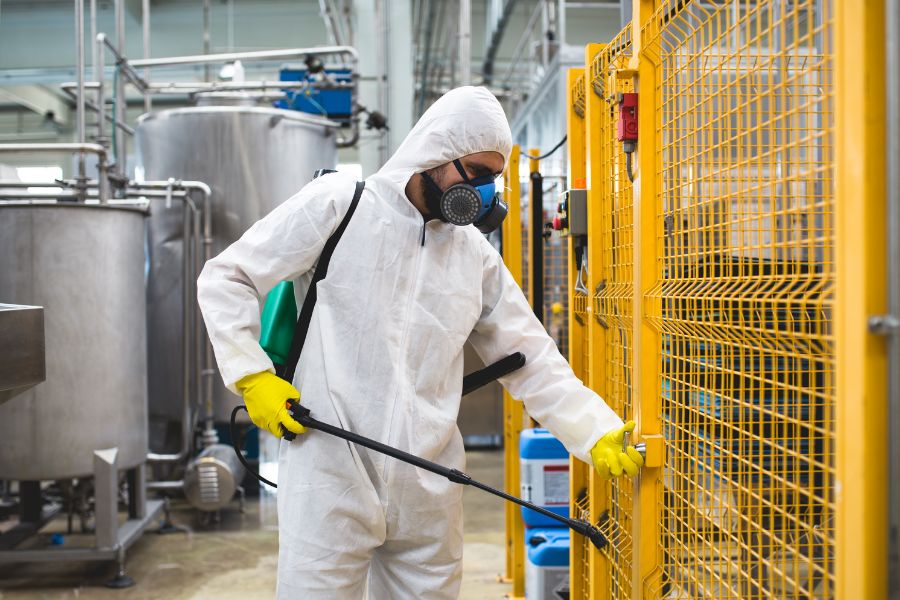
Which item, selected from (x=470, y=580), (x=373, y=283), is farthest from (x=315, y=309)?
(x=470, y=580)

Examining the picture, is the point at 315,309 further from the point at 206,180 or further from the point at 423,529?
the point at 206,180

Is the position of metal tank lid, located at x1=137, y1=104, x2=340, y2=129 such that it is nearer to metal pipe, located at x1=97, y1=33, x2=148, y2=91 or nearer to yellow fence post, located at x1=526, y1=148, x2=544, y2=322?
metal pipe, located at x1=97, y1=33, x2=148, y2=91

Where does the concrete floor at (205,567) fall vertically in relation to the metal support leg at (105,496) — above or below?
below

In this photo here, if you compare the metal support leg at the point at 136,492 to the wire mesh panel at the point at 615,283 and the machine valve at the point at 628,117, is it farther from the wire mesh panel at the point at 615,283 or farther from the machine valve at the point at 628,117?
the machine valve at the point at 628,117

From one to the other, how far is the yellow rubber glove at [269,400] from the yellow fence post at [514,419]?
1485mm

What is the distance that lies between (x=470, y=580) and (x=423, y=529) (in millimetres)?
1781

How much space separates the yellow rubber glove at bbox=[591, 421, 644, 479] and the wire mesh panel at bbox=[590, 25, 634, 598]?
0.52ft

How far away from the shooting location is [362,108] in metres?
5.06

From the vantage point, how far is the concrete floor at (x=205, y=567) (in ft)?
10.8

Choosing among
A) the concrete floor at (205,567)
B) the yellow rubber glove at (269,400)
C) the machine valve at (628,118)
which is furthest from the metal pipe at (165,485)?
the machine valve at (628,118)

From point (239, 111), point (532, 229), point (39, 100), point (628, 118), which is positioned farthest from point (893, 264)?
point (39, 100)

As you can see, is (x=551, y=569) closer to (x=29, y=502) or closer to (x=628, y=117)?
(x=628, y=117)

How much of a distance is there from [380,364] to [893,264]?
3.68 feet

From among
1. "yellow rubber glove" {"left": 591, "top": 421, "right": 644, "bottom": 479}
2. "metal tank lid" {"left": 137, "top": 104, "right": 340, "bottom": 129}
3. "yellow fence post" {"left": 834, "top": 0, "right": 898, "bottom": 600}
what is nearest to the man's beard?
"yellow rubber glove" {"left": 591, "top": 421, "right": 644, "bottom": 479}
